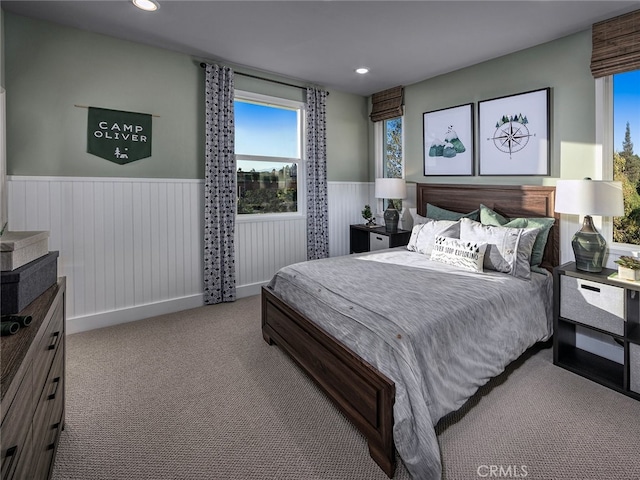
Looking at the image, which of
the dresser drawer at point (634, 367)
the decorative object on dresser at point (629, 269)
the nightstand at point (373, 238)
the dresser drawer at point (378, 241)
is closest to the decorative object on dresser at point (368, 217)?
the nightstand at point (373, 238)

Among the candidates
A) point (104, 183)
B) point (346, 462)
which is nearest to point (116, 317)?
point (104, 183)

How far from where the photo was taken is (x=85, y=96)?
307 centimetres

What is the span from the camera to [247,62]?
373 cm

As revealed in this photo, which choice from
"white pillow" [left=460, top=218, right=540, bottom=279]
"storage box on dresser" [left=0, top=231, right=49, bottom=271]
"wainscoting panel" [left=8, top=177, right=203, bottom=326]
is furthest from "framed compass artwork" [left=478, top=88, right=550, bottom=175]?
"storage box on dresser" [left=0, top=231, right=49, bottom=271]

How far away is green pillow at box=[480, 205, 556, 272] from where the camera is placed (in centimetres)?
293

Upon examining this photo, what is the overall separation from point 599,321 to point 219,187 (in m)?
3.37

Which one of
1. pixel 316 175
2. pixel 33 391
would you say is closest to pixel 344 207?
pixel 316 175

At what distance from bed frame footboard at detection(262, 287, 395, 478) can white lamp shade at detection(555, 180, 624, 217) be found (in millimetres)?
1858

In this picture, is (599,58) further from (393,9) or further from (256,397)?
(256,397)

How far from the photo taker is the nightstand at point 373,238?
4.20 metres

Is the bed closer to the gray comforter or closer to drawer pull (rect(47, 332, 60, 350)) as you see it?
the gray comforter

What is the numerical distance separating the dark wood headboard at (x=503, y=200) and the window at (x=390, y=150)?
0.54m

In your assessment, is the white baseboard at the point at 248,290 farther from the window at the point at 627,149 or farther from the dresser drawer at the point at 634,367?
the window at the point at 627,149

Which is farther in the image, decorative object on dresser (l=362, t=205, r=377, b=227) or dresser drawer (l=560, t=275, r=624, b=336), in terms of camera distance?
decorative object on dresser (l=362, t=205, r=377, b=227)
